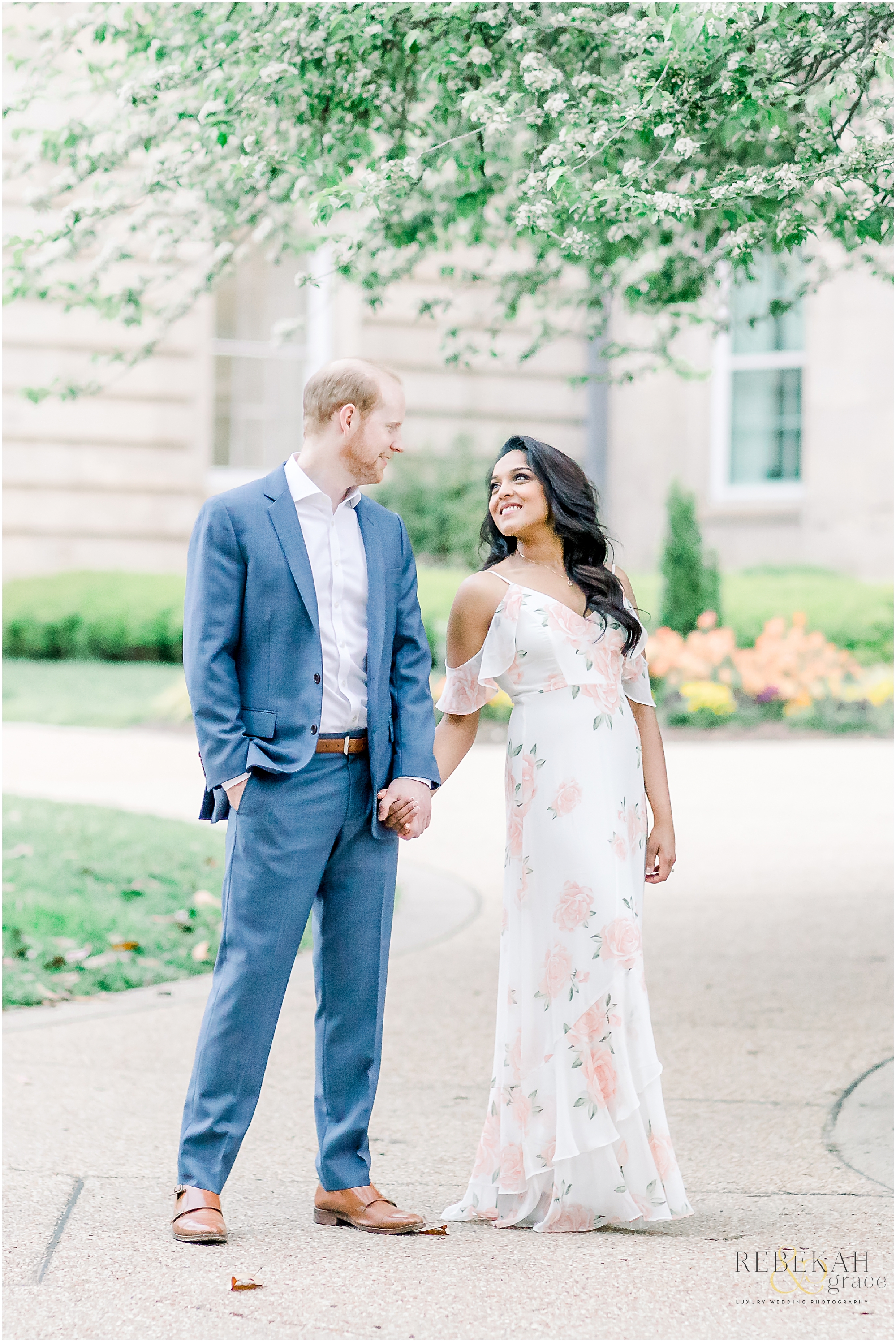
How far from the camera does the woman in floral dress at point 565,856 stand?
3793mm

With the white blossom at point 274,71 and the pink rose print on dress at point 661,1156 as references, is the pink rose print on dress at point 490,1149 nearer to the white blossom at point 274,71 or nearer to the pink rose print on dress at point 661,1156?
the pink rose print on dress at point 661,1156

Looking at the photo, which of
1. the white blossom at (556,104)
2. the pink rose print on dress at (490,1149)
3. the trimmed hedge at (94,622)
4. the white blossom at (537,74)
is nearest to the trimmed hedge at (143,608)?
the trimmed hedge at (94,622)

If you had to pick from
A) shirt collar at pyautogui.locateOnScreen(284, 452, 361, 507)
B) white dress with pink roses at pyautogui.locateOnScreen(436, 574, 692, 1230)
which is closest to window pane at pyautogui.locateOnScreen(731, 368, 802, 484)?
white dress with pink roses at pyautogui.locateOnScreen(436, 574, 692, 1230)

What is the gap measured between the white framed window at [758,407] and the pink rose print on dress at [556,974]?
51.0 ft

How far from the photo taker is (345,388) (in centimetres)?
372

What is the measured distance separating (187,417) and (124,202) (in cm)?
1200

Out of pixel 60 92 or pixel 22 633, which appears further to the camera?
pixel 22 633

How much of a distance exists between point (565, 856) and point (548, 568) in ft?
2.56

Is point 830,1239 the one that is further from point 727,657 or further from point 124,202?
point 727,657

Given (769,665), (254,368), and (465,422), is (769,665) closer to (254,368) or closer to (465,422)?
(465,422)

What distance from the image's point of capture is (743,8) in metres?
4.04

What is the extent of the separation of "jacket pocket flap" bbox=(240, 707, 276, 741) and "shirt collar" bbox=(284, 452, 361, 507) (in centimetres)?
53

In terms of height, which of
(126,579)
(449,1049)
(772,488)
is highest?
(772,488)

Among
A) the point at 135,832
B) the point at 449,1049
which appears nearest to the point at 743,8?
the point at 449,1049
